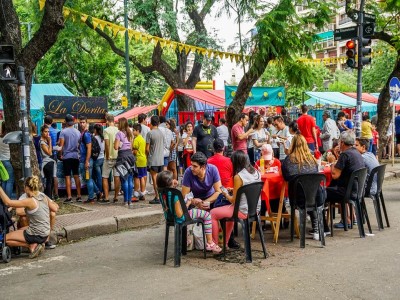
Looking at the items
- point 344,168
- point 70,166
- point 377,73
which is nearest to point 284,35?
point 70,166

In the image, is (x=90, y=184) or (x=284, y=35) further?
(x=284, y=35)

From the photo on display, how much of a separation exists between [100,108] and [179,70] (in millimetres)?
9397

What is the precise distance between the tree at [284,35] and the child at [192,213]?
836cm

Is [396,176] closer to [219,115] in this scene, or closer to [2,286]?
[219,115]

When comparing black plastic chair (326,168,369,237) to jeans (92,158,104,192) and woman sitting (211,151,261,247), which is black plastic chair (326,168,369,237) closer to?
woman sitting (211,151,261,247)

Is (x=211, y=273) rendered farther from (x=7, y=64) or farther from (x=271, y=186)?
(x=7, y=64)

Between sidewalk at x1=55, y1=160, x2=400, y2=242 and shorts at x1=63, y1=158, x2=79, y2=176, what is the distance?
0.77m

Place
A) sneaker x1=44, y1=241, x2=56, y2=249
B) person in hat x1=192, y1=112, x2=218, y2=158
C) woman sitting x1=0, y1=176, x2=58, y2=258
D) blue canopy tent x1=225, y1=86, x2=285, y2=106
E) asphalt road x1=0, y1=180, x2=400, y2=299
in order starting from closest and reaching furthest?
asphalt road x1=0, y1=180, x2=400, y2=299, woman sitting x1=0, y1=176, x2=58, y2=258, sneaker x1=44, y1=241, x2=56, y2=249, person in hat x1=192, y1=112, x2=218, y2=158, blue canopy tent x1=225, y1=86, x2=285, y2=106

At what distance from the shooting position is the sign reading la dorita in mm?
14539

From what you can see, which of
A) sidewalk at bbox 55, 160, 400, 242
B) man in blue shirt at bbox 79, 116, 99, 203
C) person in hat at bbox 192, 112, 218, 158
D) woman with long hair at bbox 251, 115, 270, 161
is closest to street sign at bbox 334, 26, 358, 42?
woman with long hair at bbox 251, 115, 270, 161

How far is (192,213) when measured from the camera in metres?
6.96

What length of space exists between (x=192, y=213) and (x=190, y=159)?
135 cm

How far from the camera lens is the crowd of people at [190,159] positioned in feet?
23.5

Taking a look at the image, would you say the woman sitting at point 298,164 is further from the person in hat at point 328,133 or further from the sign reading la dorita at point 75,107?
the sign reading la dorita at point 75,107
